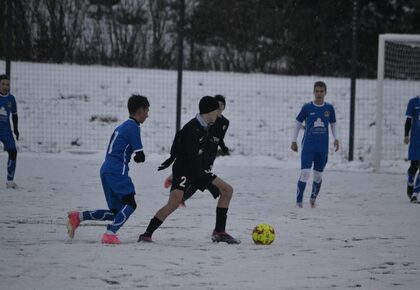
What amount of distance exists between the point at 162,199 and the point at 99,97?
31.0 ft

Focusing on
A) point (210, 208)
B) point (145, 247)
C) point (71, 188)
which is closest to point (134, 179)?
point (71, 188)

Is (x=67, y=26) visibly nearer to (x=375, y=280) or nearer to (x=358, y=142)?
(x=358, y=142)

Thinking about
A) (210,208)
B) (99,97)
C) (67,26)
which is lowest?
(210,208)

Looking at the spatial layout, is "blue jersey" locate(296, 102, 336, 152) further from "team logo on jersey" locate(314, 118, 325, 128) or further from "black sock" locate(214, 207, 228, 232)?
"black sock" locate(214, 207, 228, 232)

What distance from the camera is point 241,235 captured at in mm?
8375

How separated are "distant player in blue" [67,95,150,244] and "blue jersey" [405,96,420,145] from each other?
18.0 ft

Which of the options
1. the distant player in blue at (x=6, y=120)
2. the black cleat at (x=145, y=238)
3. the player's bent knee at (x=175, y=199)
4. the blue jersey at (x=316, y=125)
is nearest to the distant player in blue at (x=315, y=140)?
the blue jersey at (x=316, y=125)

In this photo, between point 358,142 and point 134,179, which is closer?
point 134,179

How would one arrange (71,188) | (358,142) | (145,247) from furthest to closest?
(358,142) → (71,188) → (145,247)

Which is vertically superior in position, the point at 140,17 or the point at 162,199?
the point at 140,17

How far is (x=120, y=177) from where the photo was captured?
747 centimetres

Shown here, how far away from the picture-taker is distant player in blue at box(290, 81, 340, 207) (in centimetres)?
1096

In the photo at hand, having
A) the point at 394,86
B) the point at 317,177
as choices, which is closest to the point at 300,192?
the point at 317,177

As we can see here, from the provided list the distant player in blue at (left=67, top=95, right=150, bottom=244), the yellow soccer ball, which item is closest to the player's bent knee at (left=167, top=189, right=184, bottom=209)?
the distant player in blue at (left=67, top=95, right=150, bottom=244)
